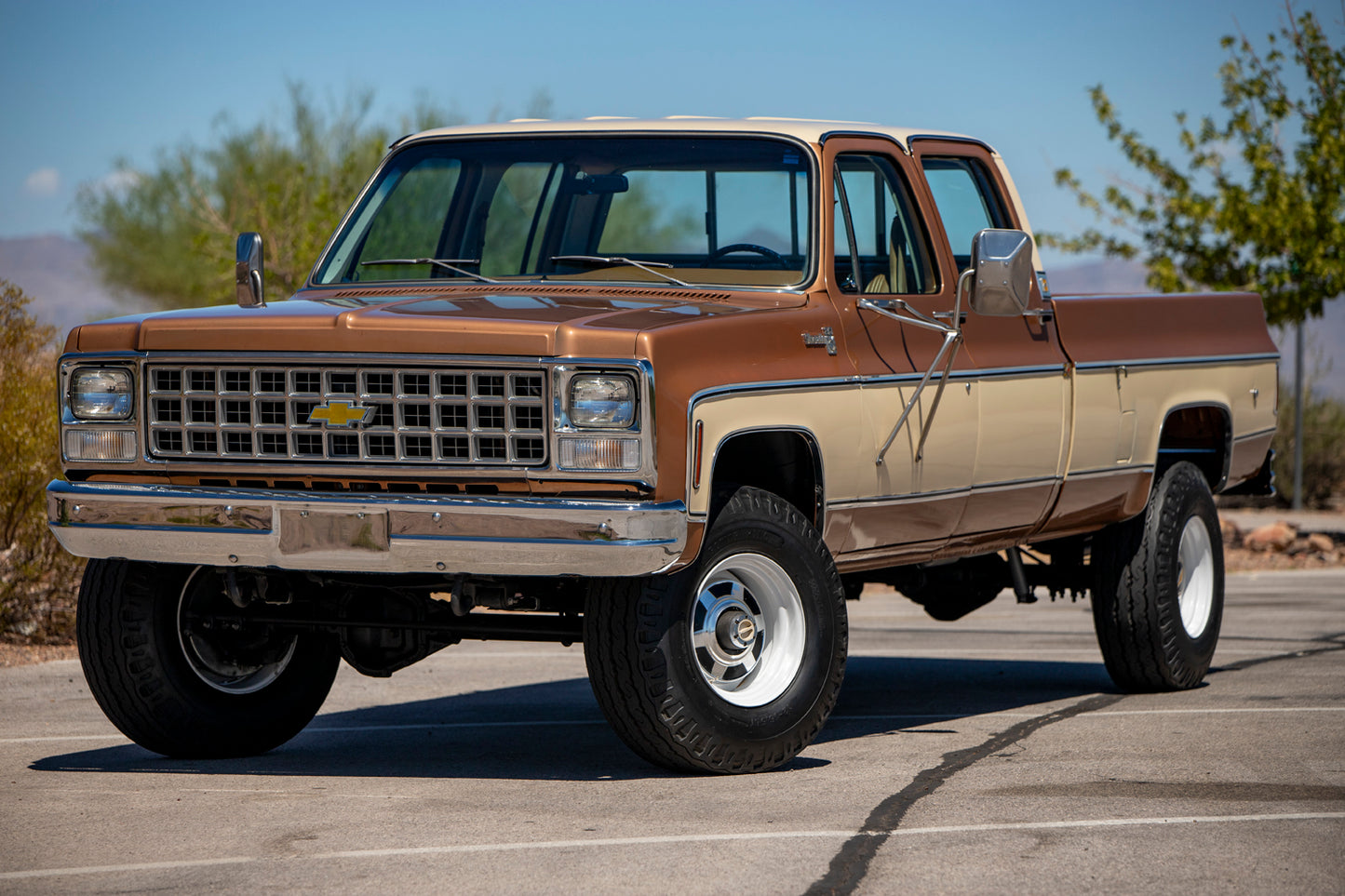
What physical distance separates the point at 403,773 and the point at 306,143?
2461cm

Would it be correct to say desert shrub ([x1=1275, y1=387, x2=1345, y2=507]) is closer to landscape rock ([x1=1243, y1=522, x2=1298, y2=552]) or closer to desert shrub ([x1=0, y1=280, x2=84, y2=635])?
landscape rock ([x1=1243, y1=522, x2=1298, y2=552])

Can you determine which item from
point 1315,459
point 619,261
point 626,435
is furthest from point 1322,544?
point 626,435

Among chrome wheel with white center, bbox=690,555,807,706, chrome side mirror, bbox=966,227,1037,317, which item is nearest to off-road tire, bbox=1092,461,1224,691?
chrome side mirror, bbox=966,227,1037,317

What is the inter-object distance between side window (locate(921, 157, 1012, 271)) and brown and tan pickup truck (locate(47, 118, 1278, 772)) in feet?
0.07

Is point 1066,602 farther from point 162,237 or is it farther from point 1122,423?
point 162,237

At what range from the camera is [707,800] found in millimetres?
5766

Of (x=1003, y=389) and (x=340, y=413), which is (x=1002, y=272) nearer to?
(x=1003, y=389)

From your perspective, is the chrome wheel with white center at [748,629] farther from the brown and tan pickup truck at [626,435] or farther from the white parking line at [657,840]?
the white parking line at [657,840]

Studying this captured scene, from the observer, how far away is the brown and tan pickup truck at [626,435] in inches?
226

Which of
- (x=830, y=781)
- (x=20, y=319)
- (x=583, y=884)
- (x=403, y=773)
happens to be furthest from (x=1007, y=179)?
(x=20, y=319)

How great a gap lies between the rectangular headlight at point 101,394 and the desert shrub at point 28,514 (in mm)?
3943

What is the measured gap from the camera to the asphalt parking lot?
481 cm

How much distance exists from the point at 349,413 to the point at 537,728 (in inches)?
86.6

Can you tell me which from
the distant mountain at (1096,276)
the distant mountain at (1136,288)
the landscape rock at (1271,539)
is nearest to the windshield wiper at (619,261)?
the landscape rock at (1271,539)
